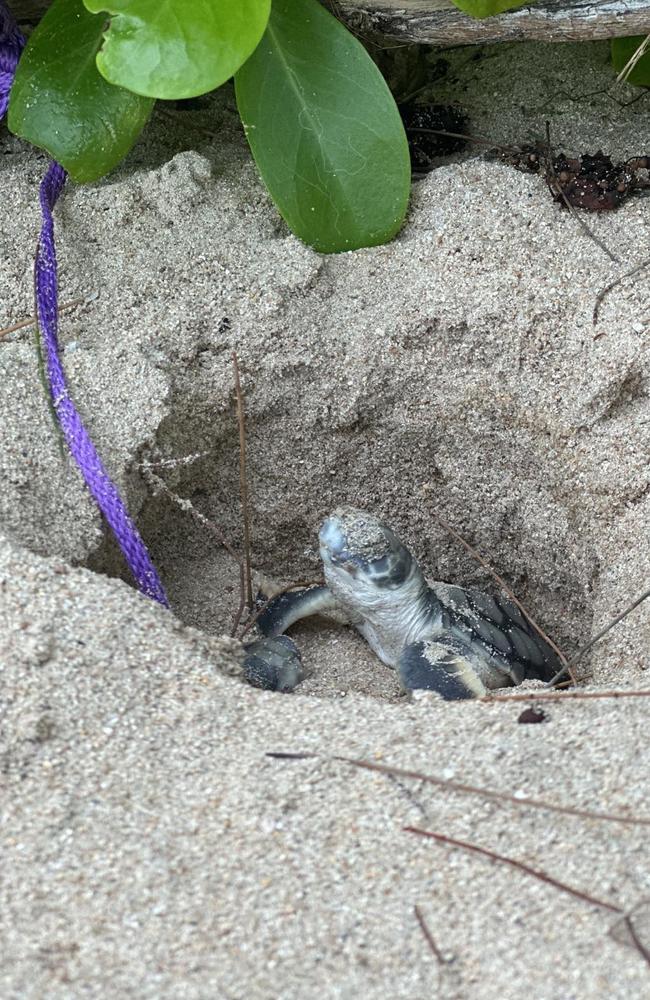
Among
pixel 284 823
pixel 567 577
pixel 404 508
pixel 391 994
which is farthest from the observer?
pixel 404 508

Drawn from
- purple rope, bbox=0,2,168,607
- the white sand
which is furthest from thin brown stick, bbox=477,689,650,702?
purple rope, bbox=0,2,168,607

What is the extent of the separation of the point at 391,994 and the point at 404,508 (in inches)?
38.9

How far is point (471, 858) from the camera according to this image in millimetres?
873

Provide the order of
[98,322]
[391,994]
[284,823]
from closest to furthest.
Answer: [391,994]
[284,823]
[98,322]

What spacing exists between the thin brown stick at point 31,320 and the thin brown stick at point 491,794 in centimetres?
78

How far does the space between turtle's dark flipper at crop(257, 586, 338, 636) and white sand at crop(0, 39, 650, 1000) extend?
0.22 feet

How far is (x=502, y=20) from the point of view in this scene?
141cm

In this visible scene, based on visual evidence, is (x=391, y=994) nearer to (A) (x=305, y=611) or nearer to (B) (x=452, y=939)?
(B) (x=452, y=939)

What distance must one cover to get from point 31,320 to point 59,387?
123 mm

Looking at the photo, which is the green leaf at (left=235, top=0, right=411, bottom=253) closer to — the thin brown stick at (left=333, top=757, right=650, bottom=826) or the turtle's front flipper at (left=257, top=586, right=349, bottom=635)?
the turtle's front flipper at (left=257, top=586, right=349, bottom=635)

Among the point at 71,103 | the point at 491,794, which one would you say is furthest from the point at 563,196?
the point at 491,794

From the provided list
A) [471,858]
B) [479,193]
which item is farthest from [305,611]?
[471,858]

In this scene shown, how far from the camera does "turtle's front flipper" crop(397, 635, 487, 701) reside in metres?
1.38

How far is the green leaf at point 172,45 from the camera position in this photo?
125 cm
